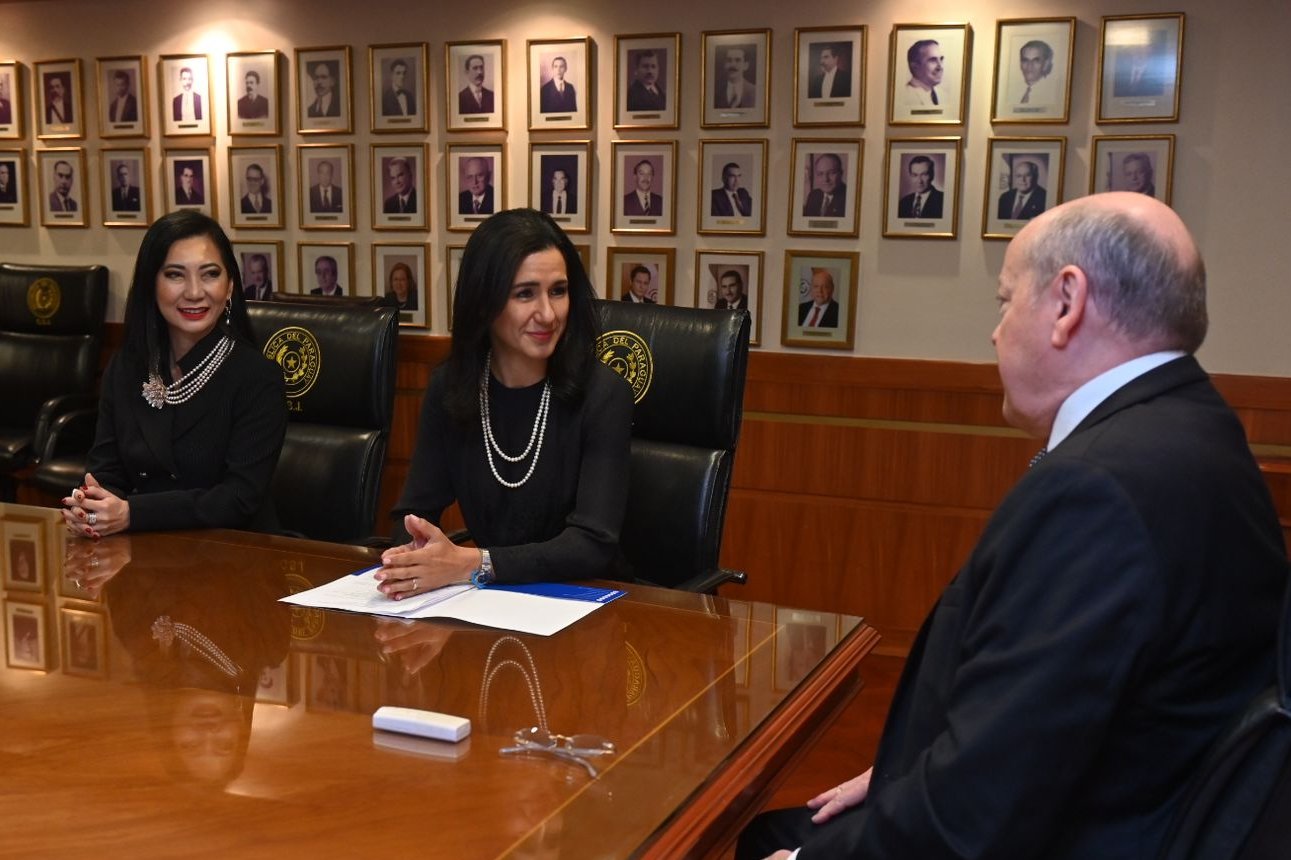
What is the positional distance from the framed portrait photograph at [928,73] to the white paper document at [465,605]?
2.84 metres

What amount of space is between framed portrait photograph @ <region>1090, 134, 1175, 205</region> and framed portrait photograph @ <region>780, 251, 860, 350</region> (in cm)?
89

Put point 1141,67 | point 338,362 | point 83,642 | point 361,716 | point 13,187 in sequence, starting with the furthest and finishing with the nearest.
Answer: point 13,187
point 1141,67
point 338,362
point 83,642
point 361,716

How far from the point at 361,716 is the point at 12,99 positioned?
5.16 m

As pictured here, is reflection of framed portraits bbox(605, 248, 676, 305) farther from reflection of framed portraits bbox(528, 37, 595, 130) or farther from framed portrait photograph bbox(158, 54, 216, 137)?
framed portrait photograph bbox(158, 54, 216, 137)

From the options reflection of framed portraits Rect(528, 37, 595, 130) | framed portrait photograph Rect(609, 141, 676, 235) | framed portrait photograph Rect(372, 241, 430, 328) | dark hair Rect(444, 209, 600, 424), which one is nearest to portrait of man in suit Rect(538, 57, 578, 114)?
reflection of framed portraits Rect(528, 37, 595, 130)

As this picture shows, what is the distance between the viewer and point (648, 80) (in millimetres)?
4598

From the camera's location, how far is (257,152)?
17.1 feet

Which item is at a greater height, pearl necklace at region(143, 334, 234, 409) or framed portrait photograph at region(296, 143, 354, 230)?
framed portrait photograph at region(296, 143, 354, 230)

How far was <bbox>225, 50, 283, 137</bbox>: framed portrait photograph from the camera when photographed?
202 inches

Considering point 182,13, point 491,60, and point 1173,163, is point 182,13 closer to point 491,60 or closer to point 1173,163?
point 491,60

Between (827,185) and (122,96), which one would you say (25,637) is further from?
(122,96)

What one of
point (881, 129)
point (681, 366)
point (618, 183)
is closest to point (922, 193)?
point (881, 129)

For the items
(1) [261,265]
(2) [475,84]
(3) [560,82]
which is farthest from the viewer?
(1) [261,265]

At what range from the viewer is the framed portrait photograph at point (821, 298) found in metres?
4.45
